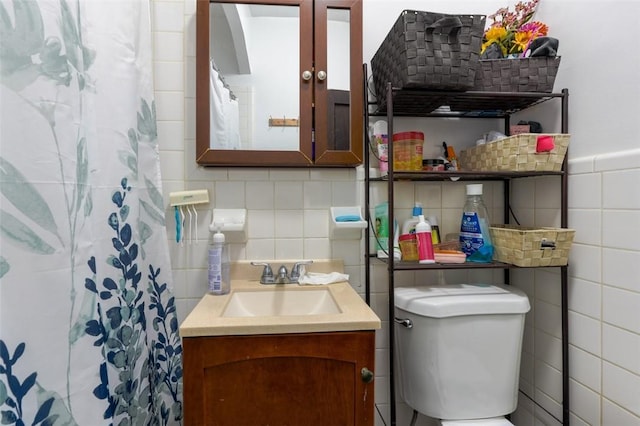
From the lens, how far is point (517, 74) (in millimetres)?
1107

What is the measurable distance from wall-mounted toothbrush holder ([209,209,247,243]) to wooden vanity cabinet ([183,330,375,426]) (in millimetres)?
436

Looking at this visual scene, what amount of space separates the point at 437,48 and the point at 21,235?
1.10 m

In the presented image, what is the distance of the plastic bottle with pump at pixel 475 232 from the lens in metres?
1.16

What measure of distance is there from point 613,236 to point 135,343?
1383 mm

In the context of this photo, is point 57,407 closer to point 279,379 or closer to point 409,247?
point 279,379

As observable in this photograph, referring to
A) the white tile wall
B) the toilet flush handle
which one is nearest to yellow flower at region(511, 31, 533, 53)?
the white tile wall

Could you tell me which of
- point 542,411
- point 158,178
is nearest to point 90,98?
point 158,178

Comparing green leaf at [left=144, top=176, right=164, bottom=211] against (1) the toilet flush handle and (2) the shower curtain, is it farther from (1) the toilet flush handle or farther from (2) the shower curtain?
(1) the toilet flush handle

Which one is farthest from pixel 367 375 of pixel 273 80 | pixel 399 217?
pixel 273 80

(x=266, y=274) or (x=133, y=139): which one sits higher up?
(x=133, y=139)

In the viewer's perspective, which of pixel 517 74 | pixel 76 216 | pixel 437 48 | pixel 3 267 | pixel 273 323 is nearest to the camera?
pixel 3 267

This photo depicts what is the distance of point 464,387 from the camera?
1.06 m

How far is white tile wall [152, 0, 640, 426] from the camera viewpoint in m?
1.01

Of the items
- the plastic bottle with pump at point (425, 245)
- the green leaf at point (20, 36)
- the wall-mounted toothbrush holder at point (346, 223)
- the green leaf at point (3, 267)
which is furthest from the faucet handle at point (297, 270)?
the green leaf at point (20, 36)
